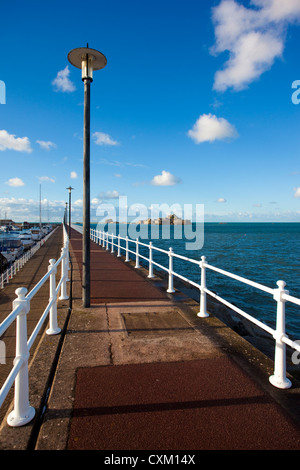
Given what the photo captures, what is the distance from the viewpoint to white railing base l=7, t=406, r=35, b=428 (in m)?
2.45

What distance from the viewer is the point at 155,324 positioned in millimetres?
4934

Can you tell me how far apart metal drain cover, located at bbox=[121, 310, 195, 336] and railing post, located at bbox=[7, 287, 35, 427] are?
2.05 m

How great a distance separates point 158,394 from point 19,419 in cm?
130

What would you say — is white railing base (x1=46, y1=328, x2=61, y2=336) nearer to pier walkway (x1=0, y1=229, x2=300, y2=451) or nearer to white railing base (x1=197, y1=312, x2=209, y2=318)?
pier walkway (x1=0, y1=229, x2=300, y2=451)

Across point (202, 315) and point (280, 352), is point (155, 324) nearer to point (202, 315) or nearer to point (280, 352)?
point (202, 315)

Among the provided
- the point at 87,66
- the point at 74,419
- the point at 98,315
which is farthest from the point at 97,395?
the point at 87,66

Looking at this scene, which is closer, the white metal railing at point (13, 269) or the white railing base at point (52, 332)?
the white railing base at point (52, 332)

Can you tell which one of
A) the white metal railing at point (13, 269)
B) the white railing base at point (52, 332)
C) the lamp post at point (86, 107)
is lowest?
the white metal railing at point (13, 269)

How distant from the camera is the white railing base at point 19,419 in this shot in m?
2.45

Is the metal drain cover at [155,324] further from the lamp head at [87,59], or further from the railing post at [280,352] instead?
the lamp head at [87,59]

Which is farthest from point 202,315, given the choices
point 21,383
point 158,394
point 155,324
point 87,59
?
point 87,59

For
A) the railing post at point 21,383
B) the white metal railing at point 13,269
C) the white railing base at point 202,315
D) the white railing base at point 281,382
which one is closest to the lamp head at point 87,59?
the railing post at point 21,383

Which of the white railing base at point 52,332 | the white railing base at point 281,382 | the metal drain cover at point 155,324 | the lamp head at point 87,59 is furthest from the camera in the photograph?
the lamp head at point 87,59

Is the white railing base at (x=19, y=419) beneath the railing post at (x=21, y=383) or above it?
beneath
